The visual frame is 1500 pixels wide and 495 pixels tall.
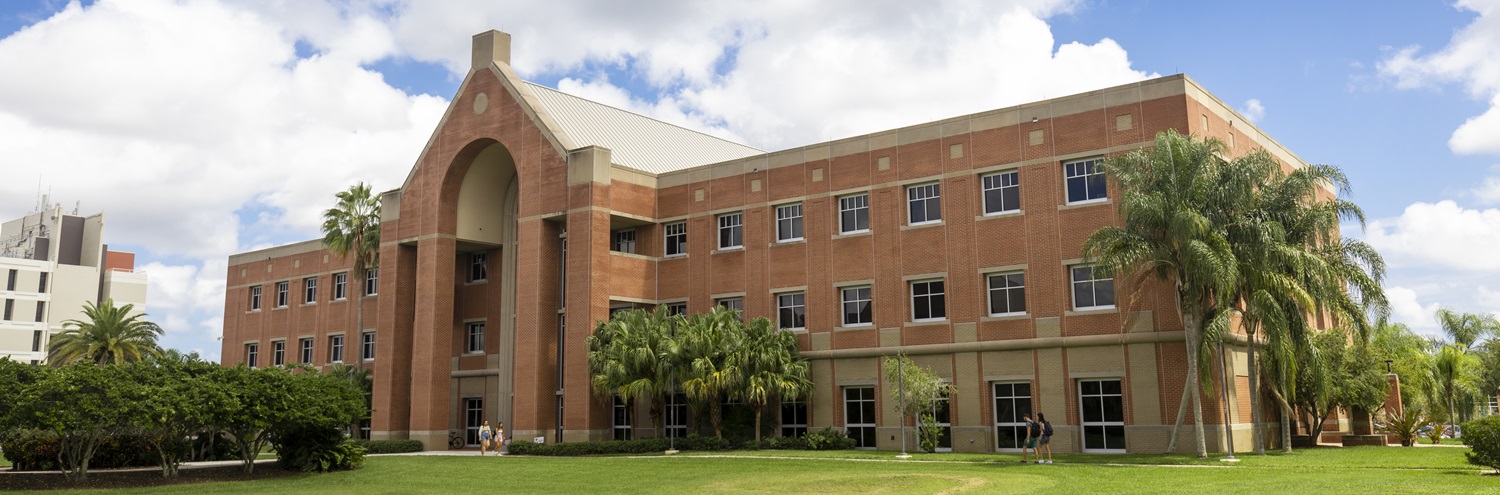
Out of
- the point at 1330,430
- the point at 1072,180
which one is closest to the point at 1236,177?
the point at 1072,180

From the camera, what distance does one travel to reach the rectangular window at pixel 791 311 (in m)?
42.0

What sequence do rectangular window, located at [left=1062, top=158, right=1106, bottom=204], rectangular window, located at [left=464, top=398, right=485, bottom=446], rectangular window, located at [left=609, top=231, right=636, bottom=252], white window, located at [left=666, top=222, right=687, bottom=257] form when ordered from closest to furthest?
rectangular window, located at [left=1062, top=158, right=1106, bottom=204]
white window, located at [left=666, top=222, right=687, bottom=257]
rectangular window, located at [left=609, top=231, right=636, bottom=252]
rectangular window, located at [left=464, top=398, right=485, bottom=446]

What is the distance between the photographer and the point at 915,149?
130 ft

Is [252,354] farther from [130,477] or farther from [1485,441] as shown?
[1485,441]

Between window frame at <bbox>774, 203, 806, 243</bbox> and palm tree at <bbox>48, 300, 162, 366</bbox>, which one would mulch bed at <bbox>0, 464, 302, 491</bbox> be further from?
palm tree at <bbox>48, 300, 162, 366</bbox>

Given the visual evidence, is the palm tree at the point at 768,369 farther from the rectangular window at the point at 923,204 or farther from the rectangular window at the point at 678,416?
the rectangular window at the point at 923,204

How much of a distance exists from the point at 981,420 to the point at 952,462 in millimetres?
6036

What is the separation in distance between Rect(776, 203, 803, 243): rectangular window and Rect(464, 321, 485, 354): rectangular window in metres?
16.2

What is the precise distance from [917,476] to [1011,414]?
11.0m

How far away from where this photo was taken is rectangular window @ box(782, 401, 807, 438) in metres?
41.1

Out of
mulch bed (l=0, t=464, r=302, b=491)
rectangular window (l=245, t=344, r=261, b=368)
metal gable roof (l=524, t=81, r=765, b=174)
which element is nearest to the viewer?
mulch bed (l=0, t=464, r=302, b=491)

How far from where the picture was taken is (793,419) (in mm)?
41344

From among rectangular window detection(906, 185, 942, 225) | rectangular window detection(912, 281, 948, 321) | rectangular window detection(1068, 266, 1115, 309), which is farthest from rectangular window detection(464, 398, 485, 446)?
rectangular window detection(1068, 266, 1115, 309)

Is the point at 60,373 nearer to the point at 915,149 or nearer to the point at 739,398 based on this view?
the point at 739,398
